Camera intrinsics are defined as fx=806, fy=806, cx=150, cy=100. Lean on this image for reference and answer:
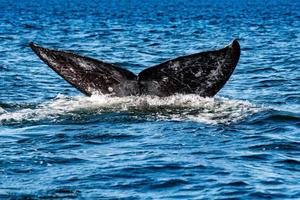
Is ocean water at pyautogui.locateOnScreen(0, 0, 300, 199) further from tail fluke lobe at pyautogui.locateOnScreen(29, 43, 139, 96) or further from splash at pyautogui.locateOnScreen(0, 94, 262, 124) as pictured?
tail fluke lobe at pyautogui.locateOnScreen(29, 43, 139, 96)

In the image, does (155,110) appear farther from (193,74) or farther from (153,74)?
(193,74)

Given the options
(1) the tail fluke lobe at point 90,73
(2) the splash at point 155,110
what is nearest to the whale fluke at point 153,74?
(1) the tail fluke lobe at point 90,73

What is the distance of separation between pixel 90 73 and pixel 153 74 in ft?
3.04

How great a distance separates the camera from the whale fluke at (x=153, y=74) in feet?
37.4

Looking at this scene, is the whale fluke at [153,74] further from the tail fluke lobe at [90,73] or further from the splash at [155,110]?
the splash at [155,110]

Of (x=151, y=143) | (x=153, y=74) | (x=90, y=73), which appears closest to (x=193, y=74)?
(x=153, y=74)

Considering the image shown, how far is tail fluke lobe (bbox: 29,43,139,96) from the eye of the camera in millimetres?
11469

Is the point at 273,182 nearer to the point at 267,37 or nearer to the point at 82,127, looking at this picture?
the point at 82,127

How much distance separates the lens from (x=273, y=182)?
27.8ft

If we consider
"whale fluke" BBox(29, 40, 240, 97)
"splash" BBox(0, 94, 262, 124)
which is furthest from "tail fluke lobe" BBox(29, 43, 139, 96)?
"splash" BBox(0, 94, 262, 124)

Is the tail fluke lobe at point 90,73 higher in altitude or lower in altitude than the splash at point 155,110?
higher

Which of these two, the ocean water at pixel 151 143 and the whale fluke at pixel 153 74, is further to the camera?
the whale fluke at pixel 153 74

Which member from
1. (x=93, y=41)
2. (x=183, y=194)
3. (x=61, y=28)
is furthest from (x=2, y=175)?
(x=61, y=28)

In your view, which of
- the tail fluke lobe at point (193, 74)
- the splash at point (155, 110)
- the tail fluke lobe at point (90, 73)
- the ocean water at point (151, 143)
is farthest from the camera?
the splash at point (155, 110)
